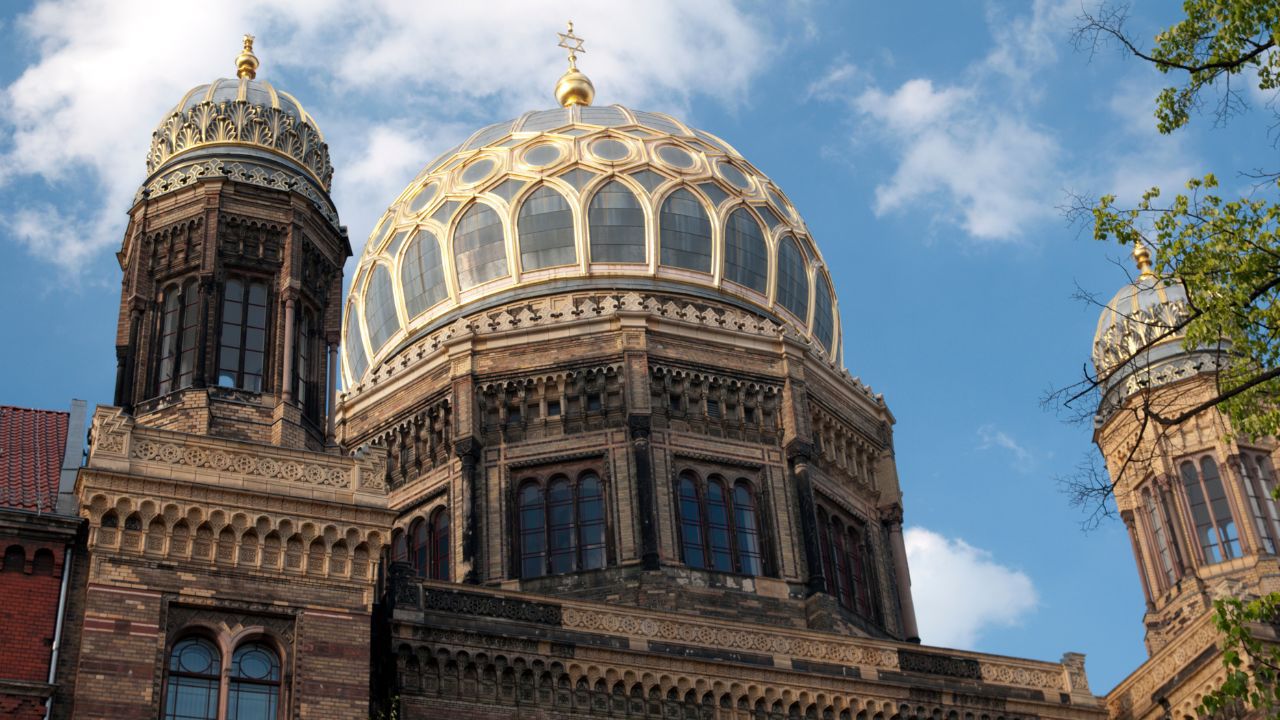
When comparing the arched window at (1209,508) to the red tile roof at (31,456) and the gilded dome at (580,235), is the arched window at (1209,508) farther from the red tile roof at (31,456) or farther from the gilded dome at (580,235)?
the red tile roof at (31,456)

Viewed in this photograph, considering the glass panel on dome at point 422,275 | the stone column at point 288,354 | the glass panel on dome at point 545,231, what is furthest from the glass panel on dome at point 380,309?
the stone column at point 288,354

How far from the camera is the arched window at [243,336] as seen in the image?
3234 centimetres

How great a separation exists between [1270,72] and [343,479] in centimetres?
1576

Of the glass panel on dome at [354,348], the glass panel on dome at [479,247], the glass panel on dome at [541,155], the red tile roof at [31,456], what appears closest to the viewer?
the red tile roof at [31,456]

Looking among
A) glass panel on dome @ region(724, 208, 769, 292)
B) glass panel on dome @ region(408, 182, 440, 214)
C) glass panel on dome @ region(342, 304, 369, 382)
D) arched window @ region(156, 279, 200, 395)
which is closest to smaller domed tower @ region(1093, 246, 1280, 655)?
glass panel on dome @ region(724, 208, 769, 292)

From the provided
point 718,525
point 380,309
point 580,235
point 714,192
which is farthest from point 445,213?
point 718,525

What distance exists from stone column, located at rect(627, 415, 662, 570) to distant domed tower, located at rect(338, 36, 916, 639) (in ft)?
0.18

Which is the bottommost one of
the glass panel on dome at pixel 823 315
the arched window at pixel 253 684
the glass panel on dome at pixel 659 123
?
the arched window at pixel 253 684

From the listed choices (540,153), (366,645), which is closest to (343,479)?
(366,645)

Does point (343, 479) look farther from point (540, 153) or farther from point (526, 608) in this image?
point (540, 153)

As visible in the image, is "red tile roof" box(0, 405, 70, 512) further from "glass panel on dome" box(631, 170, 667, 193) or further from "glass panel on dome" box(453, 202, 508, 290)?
"glass panel on dome" box(631, 170, 667, 193)

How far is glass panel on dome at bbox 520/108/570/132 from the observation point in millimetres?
47969

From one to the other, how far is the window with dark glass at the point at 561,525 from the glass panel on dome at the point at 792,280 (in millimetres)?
8267

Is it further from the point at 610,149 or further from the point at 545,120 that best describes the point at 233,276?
the point at 545,120
